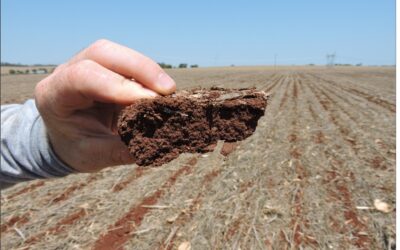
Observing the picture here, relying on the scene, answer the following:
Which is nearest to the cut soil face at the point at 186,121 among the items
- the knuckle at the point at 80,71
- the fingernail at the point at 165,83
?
the fingernail at the point at 165,83

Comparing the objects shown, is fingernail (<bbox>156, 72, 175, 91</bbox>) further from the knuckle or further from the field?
the field

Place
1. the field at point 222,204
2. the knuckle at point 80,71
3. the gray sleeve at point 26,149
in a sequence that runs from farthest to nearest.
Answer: the field at point 222,204
the gray sleeve at point 26,149
the knuckle at point 80,71

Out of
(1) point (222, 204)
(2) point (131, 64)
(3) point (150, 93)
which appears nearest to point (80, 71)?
(2) point (131, 64)

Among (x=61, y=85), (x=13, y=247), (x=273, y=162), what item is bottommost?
(x=13, y=247)

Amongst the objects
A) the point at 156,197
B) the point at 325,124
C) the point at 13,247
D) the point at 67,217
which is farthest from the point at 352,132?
the point at 13,247

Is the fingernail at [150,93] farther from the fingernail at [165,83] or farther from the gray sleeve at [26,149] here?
the gray sleeve at [26,149]

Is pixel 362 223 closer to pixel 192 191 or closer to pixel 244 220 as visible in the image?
pixel 244 220
